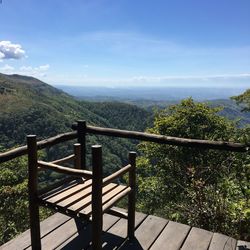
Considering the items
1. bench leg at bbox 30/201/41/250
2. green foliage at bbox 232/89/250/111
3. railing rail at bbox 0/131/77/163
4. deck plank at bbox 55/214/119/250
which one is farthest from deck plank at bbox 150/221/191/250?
green foliage at bbox 232/89/250/111

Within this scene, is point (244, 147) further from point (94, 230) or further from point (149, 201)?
point (149, 201)

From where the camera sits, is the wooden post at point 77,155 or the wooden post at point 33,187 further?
the wooden post at point 77,155

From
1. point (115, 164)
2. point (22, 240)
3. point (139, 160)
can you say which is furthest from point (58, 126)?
point (22, 240)

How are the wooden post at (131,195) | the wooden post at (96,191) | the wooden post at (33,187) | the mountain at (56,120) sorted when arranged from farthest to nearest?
the mountain at (56,120) < the wooden post at (131,195) < the wooden post at (33,187) < the wooden post at (96,191)

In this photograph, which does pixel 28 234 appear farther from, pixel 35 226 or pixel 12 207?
pixel 12 207

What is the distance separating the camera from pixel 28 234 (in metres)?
3.12

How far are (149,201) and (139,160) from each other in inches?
83.4

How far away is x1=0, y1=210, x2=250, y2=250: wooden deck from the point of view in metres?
2.94

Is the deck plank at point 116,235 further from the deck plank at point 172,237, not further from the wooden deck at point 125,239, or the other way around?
the deck plank at point 172,237

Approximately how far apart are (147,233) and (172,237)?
0.27m

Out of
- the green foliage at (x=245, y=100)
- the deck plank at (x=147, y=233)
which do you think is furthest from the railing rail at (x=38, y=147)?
the green foliage at (x=245, y=100)

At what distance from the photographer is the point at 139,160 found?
45.9 feet

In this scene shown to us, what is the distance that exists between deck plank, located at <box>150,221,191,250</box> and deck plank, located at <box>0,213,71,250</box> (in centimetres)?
113

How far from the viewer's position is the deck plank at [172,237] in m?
2.96
